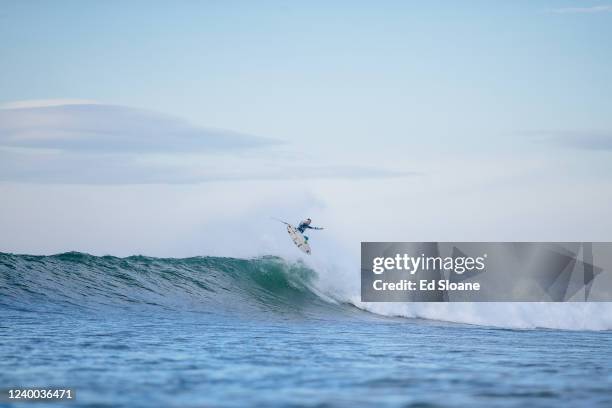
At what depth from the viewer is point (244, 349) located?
13625mm

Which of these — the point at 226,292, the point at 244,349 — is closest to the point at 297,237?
the point at 226,292

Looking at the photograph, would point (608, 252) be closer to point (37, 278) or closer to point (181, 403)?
point (37, 278)

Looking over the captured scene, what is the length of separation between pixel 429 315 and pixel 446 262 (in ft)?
7.65

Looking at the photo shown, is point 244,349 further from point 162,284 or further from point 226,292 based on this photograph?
point 162,284

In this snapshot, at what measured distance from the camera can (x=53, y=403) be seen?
8680 mm

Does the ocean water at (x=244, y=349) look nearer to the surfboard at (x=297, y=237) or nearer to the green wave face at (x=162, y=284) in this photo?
the green wave face at (x=162, y=284)

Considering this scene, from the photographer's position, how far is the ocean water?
9.54 metres

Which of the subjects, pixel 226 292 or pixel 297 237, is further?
pixel 297 237

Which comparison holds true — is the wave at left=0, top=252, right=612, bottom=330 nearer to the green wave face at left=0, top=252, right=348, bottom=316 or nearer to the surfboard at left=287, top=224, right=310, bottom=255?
the green wave face at left=0, top=252, right=348, bottom=316

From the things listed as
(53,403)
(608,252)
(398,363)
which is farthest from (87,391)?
(608,252)

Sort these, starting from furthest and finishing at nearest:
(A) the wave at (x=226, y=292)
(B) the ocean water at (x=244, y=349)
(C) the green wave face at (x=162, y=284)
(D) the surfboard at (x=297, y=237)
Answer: (D) the surfboard at (x=297, y=237)
(A) the wave at (x=226, y=292)
(C) the green wave face at (x=162, y=284)
(B) the ocean water at (x=244, y=349)

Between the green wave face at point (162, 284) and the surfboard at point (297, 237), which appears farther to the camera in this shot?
the surfboard at point (297, 237)

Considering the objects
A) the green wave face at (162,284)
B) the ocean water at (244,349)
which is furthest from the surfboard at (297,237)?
the ocean water at (244,349)

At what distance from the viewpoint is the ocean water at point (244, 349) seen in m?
9.54
